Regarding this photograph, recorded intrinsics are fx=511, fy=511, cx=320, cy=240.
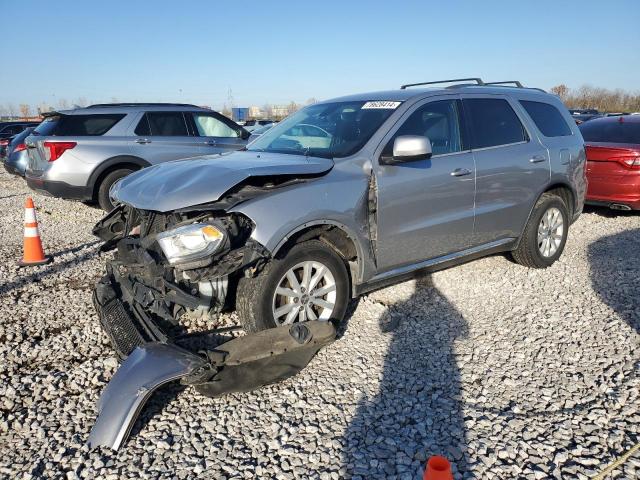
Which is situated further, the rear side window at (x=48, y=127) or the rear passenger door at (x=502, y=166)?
the rear side window at (x=48, y=127)

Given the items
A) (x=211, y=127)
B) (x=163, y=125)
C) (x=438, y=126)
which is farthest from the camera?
(x=211, y=127)

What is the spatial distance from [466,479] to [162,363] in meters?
1.70

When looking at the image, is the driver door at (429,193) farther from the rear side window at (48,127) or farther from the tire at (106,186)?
the rear side window at (48,127)

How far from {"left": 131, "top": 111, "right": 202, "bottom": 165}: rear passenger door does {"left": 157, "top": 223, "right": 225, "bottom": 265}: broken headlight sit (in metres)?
5.80

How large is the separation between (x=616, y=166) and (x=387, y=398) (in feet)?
21.3

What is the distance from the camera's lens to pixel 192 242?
316 cm

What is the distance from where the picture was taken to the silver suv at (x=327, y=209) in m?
3.26

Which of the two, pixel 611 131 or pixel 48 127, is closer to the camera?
pixel 611 131

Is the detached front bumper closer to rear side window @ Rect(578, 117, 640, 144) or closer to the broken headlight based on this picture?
the broken headlight

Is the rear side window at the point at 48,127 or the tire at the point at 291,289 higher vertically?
the rear side window at the point at 48,127

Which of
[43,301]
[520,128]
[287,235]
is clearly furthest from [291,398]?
[520,128]

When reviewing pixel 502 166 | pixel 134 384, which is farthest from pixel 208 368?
pixel 502 166

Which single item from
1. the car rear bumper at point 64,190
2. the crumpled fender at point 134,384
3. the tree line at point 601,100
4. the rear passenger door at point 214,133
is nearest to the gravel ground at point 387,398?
the crumpled fender at point 134,384

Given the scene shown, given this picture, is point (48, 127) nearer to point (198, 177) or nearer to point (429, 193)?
point (198, 177)
